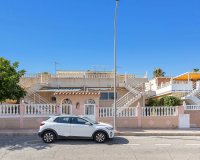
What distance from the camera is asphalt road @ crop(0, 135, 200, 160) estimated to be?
10735 millimetres

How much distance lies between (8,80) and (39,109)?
3.09 metres

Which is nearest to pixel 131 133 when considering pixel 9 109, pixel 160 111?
pixel 160 111

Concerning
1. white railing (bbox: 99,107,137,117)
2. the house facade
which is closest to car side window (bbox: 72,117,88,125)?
white railing (bbox: 99,107,137,117)

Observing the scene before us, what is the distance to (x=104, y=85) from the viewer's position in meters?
27.8

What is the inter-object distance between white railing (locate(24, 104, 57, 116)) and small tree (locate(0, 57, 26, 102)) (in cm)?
176

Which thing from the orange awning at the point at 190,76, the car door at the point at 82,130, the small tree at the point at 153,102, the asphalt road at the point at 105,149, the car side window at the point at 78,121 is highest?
the orange awning at the point at 190,76

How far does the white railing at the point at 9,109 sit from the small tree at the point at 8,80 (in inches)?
28.8

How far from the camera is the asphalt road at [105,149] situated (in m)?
10.7

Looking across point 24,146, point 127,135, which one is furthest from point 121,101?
point 24,146

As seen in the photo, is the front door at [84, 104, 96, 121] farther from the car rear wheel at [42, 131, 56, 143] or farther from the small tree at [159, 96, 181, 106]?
the small tree at [159, 96, 181, 106]

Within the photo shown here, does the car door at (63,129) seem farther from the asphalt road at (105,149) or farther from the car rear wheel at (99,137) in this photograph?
the car rear wheel at (99,137)

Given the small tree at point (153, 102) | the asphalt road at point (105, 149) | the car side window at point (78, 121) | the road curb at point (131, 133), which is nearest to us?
the asphalt road at point (105, 149)

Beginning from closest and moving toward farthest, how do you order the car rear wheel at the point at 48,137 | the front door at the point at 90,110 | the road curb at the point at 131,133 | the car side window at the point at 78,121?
the car rear wheel at the point at 48,137 < the car side window at the point at 78,121 < the road curb at the point at 131,133 < the front door at the point at 90,110

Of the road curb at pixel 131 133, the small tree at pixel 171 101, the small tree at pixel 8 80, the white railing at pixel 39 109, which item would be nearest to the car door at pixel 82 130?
the road curb at pixel 131 133
